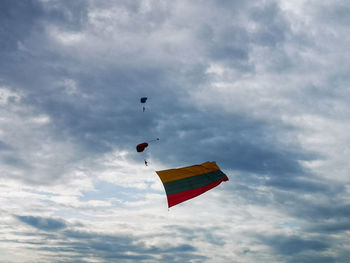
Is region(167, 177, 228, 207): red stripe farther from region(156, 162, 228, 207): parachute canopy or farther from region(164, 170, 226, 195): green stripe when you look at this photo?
region(164, 170, 226, 195): green stripe

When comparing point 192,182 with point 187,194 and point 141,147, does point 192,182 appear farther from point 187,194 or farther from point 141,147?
point 141,147

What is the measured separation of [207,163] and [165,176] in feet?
20.0

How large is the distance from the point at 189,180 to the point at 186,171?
1321 millimetres

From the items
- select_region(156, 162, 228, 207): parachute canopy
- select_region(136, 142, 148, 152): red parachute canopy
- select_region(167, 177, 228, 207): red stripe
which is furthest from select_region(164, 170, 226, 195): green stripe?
select_region(136, 142, 148, 152): red parachute canopy

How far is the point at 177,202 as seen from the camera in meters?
39.3

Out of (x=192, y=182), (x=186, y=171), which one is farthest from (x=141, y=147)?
(x=192, y=182)

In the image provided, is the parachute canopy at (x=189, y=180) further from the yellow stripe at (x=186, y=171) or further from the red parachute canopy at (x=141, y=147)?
the red parachute canopy at (x=141, y=147)

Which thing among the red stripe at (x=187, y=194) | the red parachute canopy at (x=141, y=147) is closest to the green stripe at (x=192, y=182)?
the red stripe at (x=187, y=194)

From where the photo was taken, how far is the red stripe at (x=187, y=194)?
3925cm

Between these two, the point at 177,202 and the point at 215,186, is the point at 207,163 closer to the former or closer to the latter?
the point at 215,186

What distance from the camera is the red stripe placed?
39.2 meters

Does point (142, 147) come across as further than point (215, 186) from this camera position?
Yes

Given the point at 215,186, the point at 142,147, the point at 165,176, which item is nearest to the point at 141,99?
the point at 142,147

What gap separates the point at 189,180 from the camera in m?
42.3
